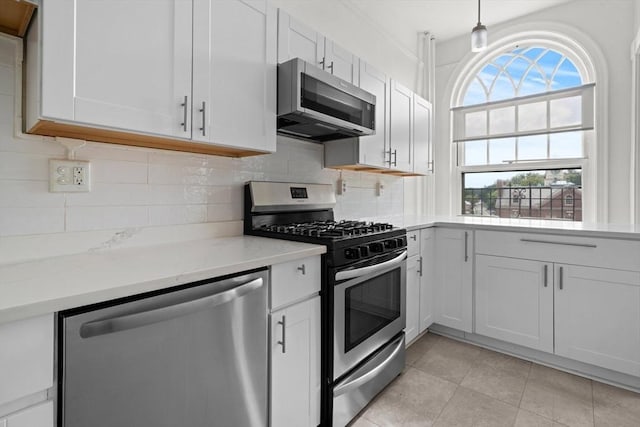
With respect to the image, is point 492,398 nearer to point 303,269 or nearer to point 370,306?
point 370,306

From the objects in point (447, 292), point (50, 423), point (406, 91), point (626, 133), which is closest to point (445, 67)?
point (406, 91)

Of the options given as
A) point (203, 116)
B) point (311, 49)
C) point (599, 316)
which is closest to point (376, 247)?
point (203, 116)

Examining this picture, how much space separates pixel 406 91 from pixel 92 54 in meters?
2.33

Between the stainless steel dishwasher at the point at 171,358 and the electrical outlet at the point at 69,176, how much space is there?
2.20 ft

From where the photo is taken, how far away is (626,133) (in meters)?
2.66

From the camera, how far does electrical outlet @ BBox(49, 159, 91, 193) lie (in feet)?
4.08

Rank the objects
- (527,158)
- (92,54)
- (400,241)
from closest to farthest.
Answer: (92,54)
(400,241)
(527,158)

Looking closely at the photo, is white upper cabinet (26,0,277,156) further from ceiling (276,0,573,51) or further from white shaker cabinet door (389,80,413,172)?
ceiling (276,0,573,51)

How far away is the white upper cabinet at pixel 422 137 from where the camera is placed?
2941mm

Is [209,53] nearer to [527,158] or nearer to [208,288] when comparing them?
[208,288]

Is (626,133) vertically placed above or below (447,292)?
above

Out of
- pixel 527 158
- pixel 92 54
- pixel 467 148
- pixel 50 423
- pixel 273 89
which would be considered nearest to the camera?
pixel 50 423

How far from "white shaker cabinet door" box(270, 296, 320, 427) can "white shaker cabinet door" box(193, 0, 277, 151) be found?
2.60ft

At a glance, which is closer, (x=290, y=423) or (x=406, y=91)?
(x=290, y=423)
